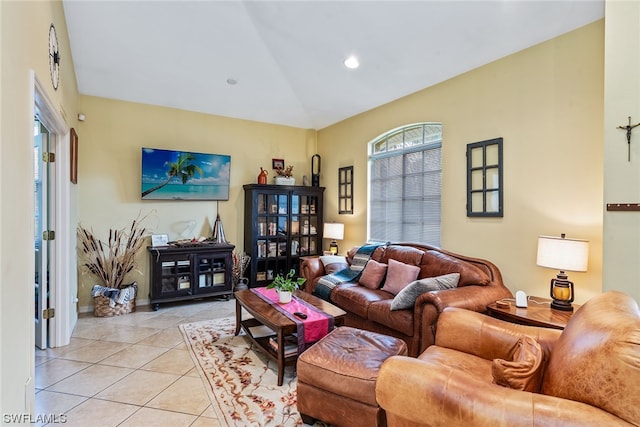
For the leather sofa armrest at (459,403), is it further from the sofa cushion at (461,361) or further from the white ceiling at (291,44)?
the white ceiling at (291,44)

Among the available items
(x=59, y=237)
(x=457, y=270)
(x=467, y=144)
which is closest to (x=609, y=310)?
(x=457, y=270)

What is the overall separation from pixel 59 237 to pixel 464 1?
4317 millimetres

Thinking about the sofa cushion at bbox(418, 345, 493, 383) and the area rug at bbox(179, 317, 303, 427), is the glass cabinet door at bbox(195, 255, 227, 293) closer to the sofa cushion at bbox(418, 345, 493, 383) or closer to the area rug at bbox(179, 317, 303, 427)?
the area rug at bbox(179, 317, 303, 427)

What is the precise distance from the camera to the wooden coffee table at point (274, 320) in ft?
8.20

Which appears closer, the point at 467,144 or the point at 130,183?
the point at 467,144

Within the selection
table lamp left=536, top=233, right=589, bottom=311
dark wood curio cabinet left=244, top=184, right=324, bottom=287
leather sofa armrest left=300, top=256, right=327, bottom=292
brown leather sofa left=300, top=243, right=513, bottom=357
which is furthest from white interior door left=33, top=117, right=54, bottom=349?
table lamp left=536, top=233, right=589, bottom=311

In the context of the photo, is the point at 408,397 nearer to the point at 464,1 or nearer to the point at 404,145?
the point at 464,1

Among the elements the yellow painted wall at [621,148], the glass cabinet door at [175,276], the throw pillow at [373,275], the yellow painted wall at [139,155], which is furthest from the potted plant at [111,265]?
the yellow painted wall at [621,148]

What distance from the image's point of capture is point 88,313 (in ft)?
13.9

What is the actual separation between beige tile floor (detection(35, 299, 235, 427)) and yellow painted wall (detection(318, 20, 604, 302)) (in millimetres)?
2943

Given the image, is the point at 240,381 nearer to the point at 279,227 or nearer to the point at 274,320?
the point at 274,320

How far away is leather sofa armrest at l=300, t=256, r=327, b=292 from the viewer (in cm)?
428

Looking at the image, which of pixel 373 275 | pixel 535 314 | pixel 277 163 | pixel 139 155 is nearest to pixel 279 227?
pixel 277 163

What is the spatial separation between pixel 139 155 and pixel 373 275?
368cm
